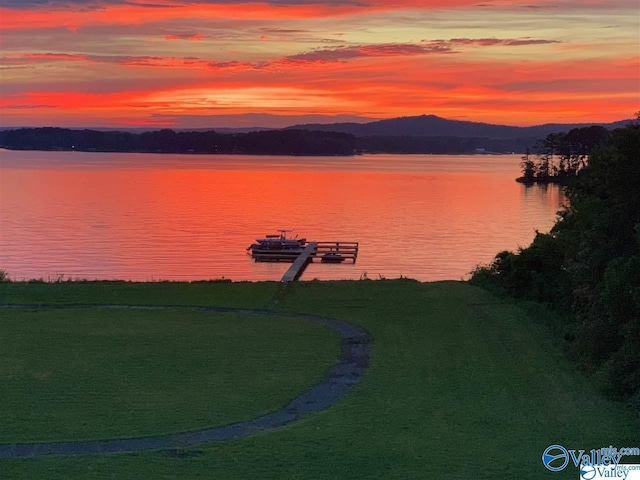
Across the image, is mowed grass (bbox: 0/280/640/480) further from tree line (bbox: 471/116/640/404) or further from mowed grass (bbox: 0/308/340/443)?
mowed grass (bbox: 0/308/340/443)

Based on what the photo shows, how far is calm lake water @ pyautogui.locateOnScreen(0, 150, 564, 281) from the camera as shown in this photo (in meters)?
44.9

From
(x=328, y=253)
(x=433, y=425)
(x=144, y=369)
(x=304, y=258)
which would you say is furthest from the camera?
(x=328, y=253)

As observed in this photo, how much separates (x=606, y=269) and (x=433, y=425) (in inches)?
194

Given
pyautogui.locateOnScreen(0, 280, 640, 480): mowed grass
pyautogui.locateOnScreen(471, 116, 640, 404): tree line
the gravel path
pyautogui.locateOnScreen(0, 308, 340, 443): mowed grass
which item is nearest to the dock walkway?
pyautogui.locateOnScreen(0, 308, 340, 443): mowed grass

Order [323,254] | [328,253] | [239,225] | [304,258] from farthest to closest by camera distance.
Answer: [239,225] < [323,254] < [328,253] < [304,258]

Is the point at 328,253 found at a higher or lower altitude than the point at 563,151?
lower

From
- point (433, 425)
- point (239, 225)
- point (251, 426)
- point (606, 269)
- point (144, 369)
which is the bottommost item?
point (239, 225)

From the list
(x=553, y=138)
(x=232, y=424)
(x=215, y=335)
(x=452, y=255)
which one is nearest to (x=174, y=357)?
(x=215, y=335)

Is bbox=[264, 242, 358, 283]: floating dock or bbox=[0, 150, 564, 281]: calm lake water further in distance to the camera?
bbox=[264, 242, 358, 283]: floating dock

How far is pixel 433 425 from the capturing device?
43.3ft

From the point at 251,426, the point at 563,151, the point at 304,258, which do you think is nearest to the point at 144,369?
the point at 251,426

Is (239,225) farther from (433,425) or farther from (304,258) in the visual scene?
(433,425)

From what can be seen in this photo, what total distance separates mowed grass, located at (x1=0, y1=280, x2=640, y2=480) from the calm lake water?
77.3ft

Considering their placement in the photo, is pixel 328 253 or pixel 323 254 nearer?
pixel 328 253
